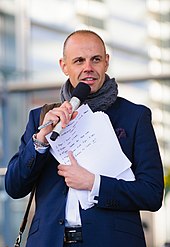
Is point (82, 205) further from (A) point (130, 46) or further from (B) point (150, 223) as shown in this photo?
(A) point (130, 46)

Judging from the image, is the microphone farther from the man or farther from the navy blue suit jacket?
the navy blue suit jacket

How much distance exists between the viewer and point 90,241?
7.77 ft

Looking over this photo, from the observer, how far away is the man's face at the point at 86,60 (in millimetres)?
2508

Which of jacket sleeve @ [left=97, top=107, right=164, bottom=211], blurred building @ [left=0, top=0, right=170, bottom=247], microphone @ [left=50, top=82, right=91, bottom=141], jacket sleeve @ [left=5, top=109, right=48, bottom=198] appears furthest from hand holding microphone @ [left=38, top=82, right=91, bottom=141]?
blurred building @ [left=0, top=0, right=170, bottom=247]

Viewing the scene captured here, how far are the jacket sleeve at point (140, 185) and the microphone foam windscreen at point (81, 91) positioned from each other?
243 millimetres

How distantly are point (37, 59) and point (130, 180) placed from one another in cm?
671

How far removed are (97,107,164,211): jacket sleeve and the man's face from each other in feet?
0.86

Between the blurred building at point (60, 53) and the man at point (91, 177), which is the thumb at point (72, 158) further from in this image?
the blurred building at point (60, 53)

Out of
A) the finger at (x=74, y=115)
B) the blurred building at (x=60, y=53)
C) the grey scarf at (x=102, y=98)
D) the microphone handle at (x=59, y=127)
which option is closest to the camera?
the microphone handle at (x=59, y=127)

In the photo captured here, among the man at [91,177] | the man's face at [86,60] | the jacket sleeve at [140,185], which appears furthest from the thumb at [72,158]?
the man's face at [86,60]

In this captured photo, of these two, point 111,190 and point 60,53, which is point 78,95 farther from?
point 60,53

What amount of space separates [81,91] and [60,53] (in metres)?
6.43

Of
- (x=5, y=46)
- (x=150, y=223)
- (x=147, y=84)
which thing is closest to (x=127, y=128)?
(x=150, y=223)

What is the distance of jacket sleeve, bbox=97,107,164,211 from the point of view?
2.37 m
